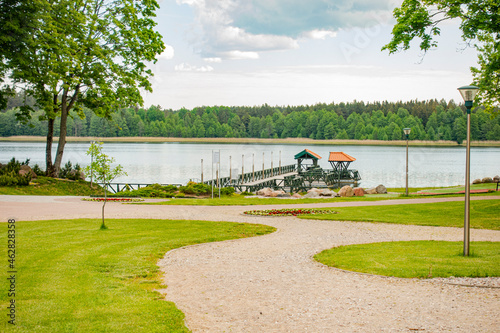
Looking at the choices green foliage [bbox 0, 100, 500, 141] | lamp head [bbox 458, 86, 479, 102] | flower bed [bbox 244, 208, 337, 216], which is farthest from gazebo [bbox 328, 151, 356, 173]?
green foliage [bbox 0, 100, 500, 141]

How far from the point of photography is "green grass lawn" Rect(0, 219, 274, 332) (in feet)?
19.2

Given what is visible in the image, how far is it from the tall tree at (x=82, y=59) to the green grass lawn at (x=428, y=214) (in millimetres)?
16103

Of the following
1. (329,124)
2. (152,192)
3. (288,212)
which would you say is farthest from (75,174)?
(329,124)

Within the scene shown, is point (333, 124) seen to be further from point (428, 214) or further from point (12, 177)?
point (428, 214)

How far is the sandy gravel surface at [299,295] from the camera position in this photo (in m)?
5.96

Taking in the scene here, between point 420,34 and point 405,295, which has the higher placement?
point 420,34

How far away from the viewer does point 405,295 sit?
720 centimetres

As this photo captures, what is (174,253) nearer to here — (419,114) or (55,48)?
(55,48)

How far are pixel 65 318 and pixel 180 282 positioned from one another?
7.90 ft

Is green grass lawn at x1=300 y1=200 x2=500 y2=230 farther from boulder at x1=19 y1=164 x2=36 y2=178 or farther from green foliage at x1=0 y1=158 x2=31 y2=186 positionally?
boulder at x1=19 y1=164 x2=36 y2=178

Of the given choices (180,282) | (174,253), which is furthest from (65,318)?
(174,253)

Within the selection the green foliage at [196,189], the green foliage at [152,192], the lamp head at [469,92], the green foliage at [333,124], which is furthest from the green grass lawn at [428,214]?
the green foliage at [333,124]

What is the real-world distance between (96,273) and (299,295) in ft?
12.4

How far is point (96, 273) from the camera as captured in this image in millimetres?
8289
